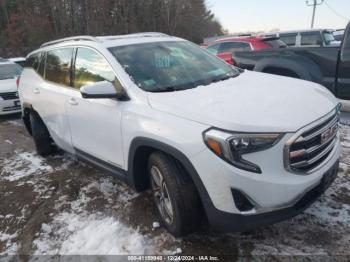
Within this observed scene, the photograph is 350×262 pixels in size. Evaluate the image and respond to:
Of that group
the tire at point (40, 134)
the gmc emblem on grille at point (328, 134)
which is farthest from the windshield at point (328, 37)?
the tire at point (40, 134)

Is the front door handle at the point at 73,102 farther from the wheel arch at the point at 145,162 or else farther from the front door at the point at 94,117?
the wheel arch at the point at 145,162

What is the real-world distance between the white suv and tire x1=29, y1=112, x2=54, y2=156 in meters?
1.21

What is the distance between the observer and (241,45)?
10.0 metres

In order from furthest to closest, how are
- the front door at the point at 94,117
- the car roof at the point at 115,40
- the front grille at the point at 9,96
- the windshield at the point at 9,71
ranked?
the windshield at the point at 9,71
the front grille at the point at 9,96
the car roof at the point at 115,40
the front door at the point at 94,117

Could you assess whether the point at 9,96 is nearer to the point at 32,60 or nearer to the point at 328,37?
the point at 32,60

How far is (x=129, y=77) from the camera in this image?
310 cm

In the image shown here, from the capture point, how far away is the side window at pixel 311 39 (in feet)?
35.9

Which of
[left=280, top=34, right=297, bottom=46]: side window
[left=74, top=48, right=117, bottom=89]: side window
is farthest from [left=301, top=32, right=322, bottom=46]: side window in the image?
[left=74, top=48, right=117, bottom=89]: side window

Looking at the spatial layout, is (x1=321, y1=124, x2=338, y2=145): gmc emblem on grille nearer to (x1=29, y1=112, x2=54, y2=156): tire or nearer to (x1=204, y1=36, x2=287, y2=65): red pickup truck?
(x1=29, y1=112, x2=54, y2=156): tire

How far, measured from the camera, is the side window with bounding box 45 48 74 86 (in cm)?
400

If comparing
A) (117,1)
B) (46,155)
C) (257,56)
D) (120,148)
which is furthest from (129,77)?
(117,1)

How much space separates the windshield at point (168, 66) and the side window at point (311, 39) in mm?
8467

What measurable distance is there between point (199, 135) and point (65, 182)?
104 inches

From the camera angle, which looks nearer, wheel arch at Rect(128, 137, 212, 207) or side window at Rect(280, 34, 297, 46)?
wheel arch at Rect(128, 137, 212, 207)
